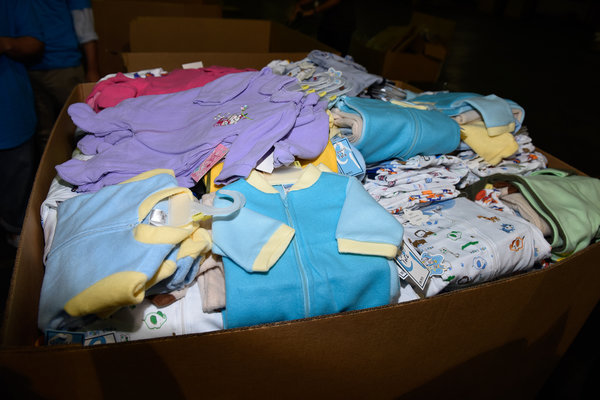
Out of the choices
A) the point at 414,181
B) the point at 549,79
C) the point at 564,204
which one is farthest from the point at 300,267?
the point at 549,79

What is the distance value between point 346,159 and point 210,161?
0.33 meters

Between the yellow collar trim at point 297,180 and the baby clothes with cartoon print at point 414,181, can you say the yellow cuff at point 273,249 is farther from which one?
the baby clothes with cartoon print at point 414,181

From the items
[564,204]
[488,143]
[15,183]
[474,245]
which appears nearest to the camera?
[474,245]

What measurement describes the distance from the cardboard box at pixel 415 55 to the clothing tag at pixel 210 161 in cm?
153

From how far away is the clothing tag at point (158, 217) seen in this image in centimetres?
60

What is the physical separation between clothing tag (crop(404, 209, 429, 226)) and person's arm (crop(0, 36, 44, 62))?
146cm

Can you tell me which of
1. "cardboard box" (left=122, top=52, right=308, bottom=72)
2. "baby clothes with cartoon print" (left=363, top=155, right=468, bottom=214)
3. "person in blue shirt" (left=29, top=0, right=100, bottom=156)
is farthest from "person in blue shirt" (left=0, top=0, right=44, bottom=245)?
"baby clothes with cartoon print" (left=363, top=155, right=468, bottom=214)

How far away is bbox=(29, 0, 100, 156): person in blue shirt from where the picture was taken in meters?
1.42

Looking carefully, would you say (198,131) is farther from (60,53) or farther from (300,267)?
(60,53)

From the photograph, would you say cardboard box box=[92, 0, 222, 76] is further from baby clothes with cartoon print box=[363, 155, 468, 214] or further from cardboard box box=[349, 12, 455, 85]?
baby clothes with cartoon print box=[363, 155, 468, 214]

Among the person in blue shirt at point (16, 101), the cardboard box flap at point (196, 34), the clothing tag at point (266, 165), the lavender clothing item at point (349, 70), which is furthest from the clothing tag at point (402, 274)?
the cardboard box flap at point (196, 34)

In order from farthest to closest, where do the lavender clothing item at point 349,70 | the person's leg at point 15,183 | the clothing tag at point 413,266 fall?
the person's leg at point 15,183, the lavender clothing item at point 349,70, the clothing tag at point 413,266

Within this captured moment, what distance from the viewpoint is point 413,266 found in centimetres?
66

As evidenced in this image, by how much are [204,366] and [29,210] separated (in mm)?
517
